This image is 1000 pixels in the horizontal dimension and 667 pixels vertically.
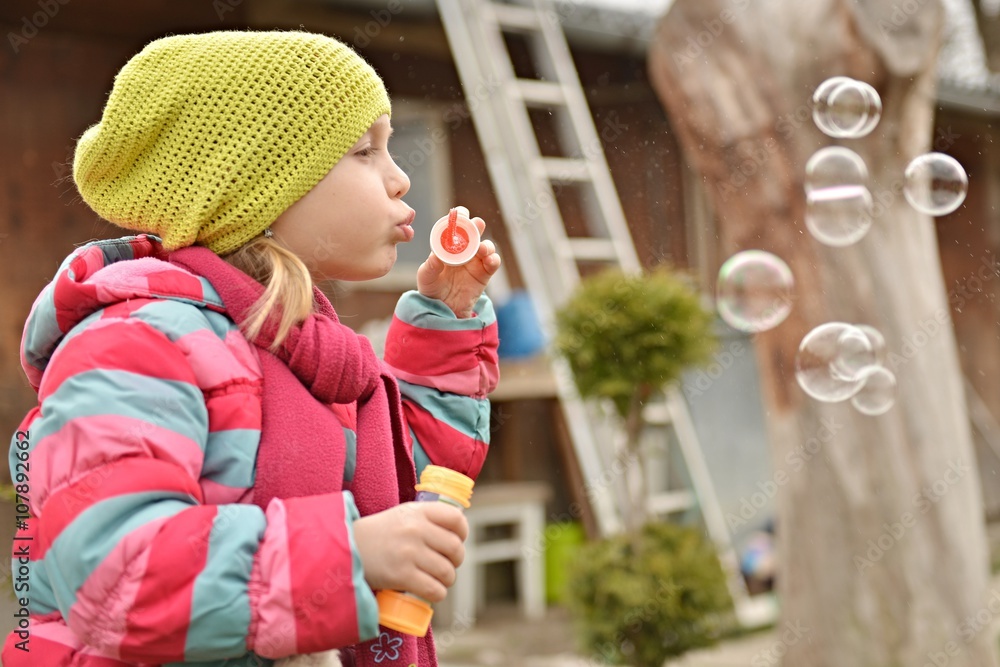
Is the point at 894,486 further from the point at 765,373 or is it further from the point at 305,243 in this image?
the point at 305,243

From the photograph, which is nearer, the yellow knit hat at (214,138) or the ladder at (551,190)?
the yellow knit hat at (214,138)

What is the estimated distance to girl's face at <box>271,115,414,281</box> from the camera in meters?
1.37

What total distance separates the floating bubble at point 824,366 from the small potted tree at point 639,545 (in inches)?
36.9

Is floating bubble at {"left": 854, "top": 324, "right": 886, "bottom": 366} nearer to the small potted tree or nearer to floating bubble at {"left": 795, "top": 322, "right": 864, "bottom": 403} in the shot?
floating bubble at {"left": 795, "top": 322, "right": 864, "bottom": 403}

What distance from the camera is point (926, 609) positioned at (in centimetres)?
396

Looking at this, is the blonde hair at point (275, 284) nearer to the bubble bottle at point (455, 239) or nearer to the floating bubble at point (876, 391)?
the bubble bottle at point (455, 239)

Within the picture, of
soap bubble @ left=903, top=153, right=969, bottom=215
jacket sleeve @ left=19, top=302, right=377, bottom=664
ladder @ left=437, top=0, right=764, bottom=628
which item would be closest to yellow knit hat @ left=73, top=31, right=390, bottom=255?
jacket sleeve @ left=19, top=302, right=377, bottom=664

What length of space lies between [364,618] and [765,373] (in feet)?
11.2

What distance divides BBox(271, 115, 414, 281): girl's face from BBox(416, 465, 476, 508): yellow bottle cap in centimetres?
30

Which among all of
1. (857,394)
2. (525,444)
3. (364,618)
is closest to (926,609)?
(857,394)

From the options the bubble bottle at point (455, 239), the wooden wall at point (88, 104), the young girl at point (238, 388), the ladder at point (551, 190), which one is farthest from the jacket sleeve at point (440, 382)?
the ladder at point (551, 190)

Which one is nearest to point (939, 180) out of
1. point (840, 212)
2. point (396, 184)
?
point (840, 212)

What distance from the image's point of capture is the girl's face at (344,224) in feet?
4.49

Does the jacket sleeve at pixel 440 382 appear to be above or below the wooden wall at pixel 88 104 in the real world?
below
